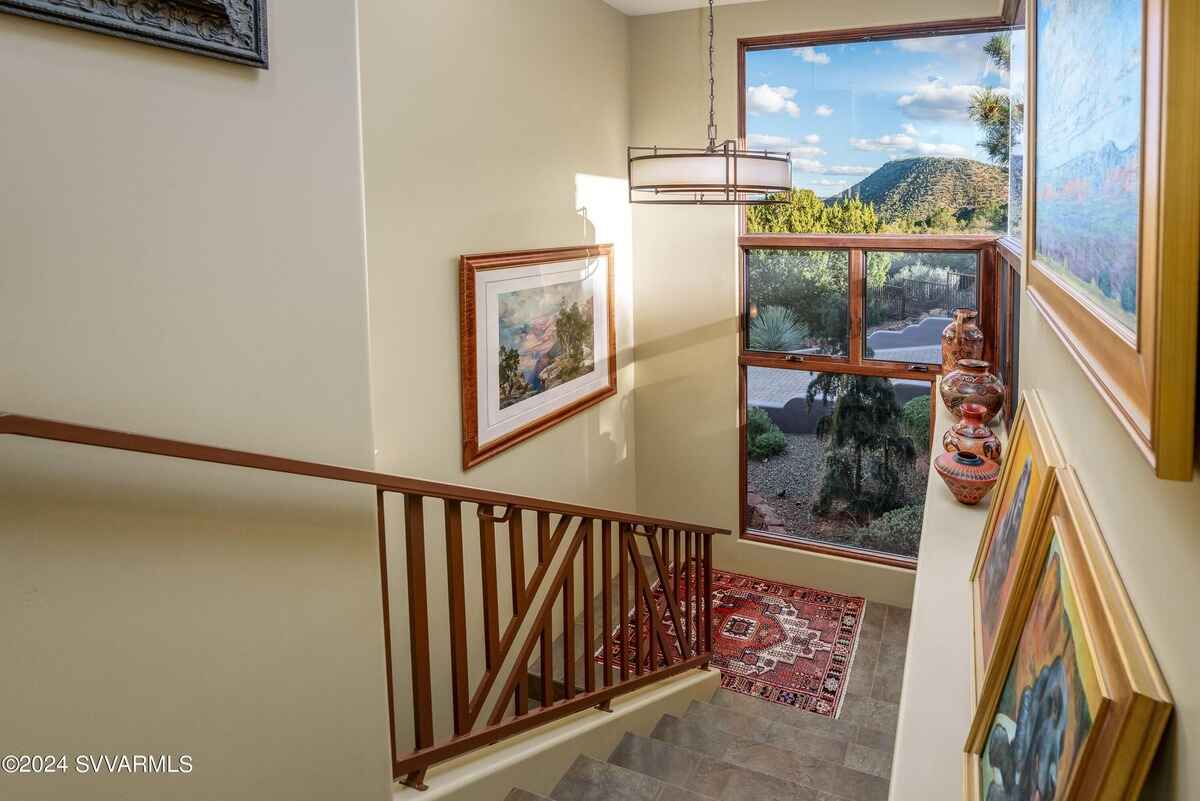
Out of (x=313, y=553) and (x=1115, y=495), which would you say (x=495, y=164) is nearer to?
(x=313, y=553)

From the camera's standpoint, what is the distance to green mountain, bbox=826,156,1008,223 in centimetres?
456

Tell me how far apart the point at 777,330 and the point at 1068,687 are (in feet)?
14.3

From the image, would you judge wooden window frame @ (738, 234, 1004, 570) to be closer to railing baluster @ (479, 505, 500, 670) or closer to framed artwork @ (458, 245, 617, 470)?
framed artwork @ (458, 245, 617, 470)

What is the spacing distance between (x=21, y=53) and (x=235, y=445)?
67 cm

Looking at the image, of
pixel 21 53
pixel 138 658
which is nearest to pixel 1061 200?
pixel 21 53

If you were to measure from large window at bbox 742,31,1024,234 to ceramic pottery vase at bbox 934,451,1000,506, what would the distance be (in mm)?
2200

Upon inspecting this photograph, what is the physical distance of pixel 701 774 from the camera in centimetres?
304

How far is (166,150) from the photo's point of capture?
1.38 metres

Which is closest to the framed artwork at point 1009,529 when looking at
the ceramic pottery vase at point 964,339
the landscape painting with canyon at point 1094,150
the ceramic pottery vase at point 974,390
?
the landscape painting with canyon at point 1094,150

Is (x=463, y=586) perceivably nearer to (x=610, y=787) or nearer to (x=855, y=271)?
(x=610, y=787)

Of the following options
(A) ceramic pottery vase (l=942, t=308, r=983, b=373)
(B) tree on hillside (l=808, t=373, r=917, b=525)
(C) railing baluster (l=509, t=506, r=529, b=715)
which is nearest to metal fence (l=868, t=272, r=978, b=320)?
(B) tree on hillside (l=808, t=373, r=917, b=525)

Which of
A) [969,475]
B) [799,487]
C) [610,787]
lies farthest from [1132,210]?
[799,487]

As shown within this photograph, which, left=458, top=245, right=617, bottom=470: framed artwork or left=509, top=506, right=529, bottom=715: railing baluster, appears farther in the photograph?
left=458, top=245, right=617, bottom=470: framed artwork

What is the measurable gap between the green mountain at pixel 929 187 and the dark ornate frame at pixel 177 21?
13.2 feet
